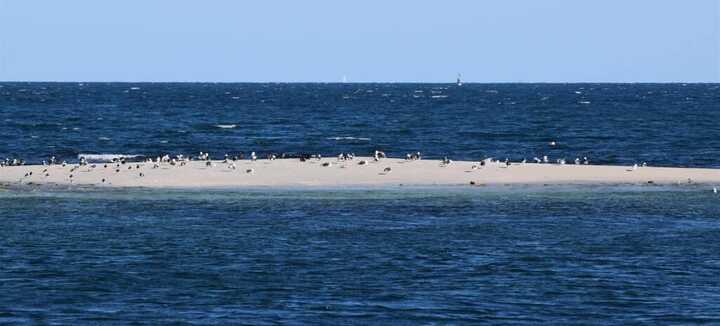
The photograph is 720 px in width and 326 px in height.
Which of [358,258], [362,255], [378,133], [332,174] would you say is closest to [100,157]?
[332,174]

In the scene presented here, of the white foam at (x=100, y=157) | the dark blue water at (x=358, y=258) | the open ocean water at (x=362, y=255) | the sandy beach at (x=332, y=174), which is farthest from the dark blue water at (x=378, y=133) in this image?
the dark blue water at (x=358, y=258)

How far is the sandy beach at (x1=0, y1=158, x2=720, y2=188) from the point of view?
47.0 metres

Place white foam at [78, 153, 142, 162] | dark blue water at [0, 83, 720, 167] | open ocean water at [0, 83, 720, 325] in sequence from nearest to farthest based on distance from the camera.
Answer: open ocean water at [0, 83, 720, 325] < white foam at [78, 153, 142, 162] < dark blue water at [0, 83, 720, 167]

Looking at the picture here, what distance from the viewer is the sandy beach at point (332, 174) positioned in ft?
154

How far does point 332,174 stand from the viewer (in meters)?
49.1

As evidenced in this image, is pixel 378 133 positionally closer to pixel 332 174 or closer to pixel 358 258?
pixel 332 174

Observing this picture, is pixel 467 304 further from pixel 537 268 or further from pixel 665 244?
pixel 665 244

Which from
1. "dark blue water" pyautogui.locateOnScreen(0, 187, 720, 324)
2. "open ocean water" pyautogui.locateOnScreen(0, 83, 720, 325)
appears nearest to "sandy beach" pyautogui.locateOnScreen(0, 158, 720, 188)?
"open ocean water" pyautogui.locateOnScreen(0, 83, 720, 325)

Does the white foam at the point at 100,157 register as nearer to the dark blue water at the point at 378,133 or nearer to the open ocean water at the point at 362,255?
the dark blue water at the point at 378,133

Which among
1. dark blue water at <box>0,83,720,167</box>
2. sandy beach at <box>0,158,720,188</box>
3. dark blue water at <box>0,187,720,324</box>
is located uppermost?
dark blue water at <box>0,83,720,167</box>

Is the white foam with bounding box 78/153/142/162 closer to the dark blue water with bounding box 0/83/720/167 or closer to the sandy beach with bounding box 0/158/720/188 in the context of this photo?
the dark blue water with bounding box 0/83/720/167

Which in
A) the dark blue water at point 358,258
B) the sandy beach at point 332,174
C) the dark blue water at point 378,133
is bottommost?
the dark blue water at point 358,258

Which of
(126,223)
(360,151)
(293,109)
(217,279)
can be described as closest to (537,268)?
(217,279)

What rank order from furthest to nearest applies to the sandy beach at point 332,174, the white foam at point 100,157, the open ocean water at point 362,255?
the white foam at point 100,157 → the sandy beach at point 332,174 → the open ocean water at point 362,255
